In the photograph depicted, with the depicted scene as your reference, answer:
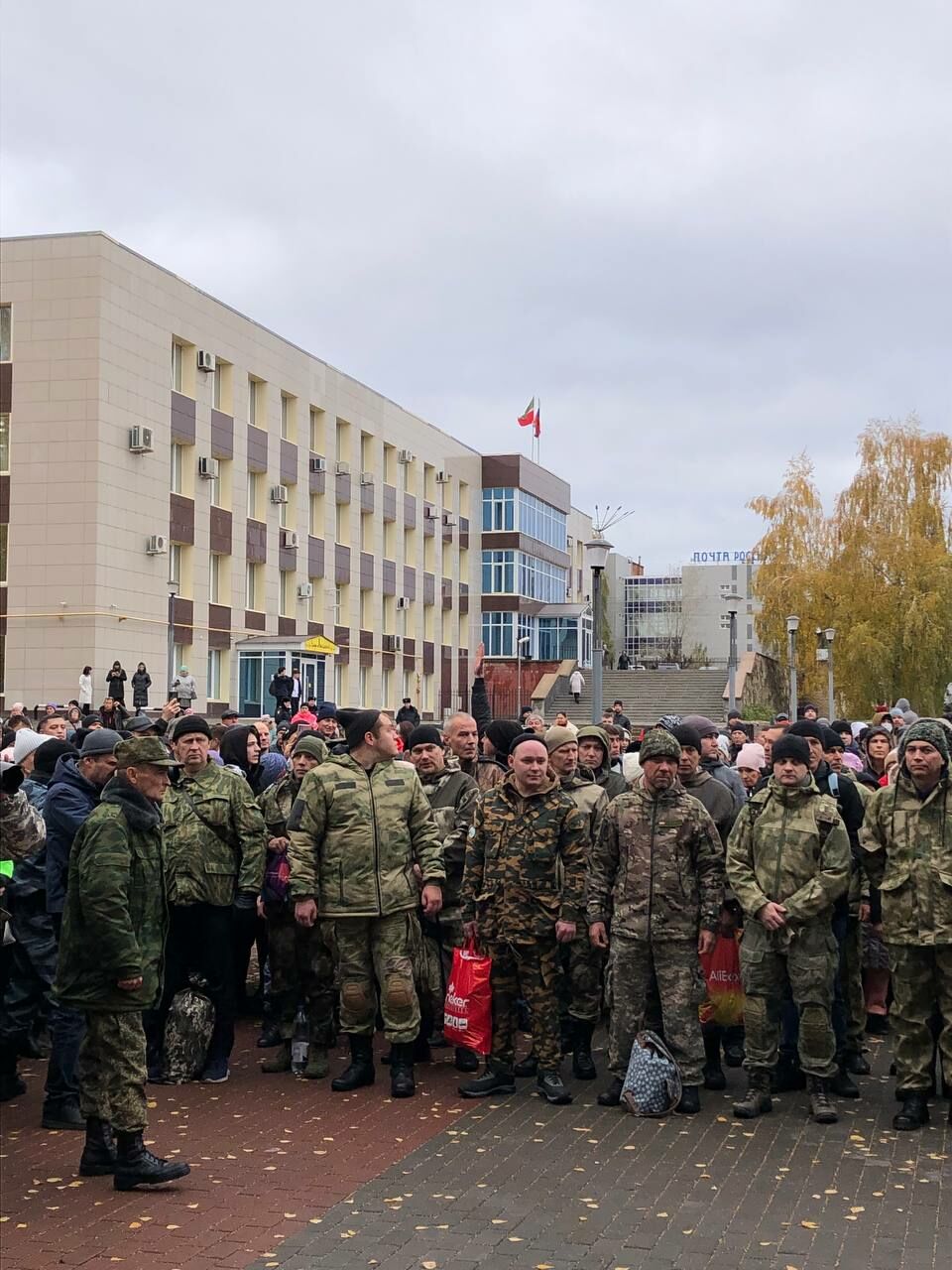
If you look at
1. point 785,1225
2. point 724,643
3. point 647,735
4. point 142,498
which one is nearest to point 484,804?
point 647,735

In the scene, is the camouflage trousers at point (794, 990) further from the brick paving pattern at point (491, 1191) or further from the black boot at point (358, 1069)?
the black boot at point (358, 1069)

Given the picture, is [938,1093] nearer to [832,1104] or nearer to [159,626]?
[832,1104]

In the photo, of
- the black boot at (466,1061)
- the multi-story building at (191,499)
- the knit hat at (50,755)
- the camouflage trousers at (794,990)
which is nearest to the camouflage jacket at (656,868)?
the camouflage trousers at (794,990)

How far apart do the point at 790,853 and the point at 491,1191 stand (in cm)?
265

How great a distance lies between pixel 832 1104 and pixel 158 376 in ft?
121

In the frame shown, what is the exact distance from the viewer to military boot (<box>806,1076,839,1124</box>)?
7629 millimetres

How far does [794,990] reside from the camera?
7949 millimetres

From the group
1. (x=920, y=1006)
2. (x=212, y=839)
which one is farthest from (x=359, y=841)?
(x=920, y=1006)

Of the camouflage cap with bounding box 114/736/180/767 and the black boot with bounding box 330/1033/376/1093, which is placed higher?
the camouflage cap with bounding box 114/736/180/767

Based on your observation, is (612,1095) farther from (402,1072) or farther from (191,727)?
(191,727)

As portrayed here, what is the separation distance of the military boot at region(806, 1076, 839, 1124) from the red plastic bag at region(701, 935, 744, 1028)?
29.0 inches

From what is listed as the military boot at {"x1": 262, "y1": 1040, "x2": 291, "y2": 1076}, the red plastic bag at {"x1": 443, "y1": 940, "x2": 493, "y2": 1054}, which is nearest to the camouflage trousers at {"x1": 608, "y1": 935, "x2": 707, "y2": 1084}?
the red plastic bag at {"x1": 443, "y1": 940, "x2": 493, "y2": 1054}

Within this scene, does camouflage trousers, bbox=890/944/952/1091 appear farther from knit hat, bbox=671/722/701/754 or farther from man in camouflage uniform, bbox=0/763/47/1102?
man in camouflage uniform, bbox=0/763/47/1102

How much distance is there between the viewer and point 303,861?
27.9ft
